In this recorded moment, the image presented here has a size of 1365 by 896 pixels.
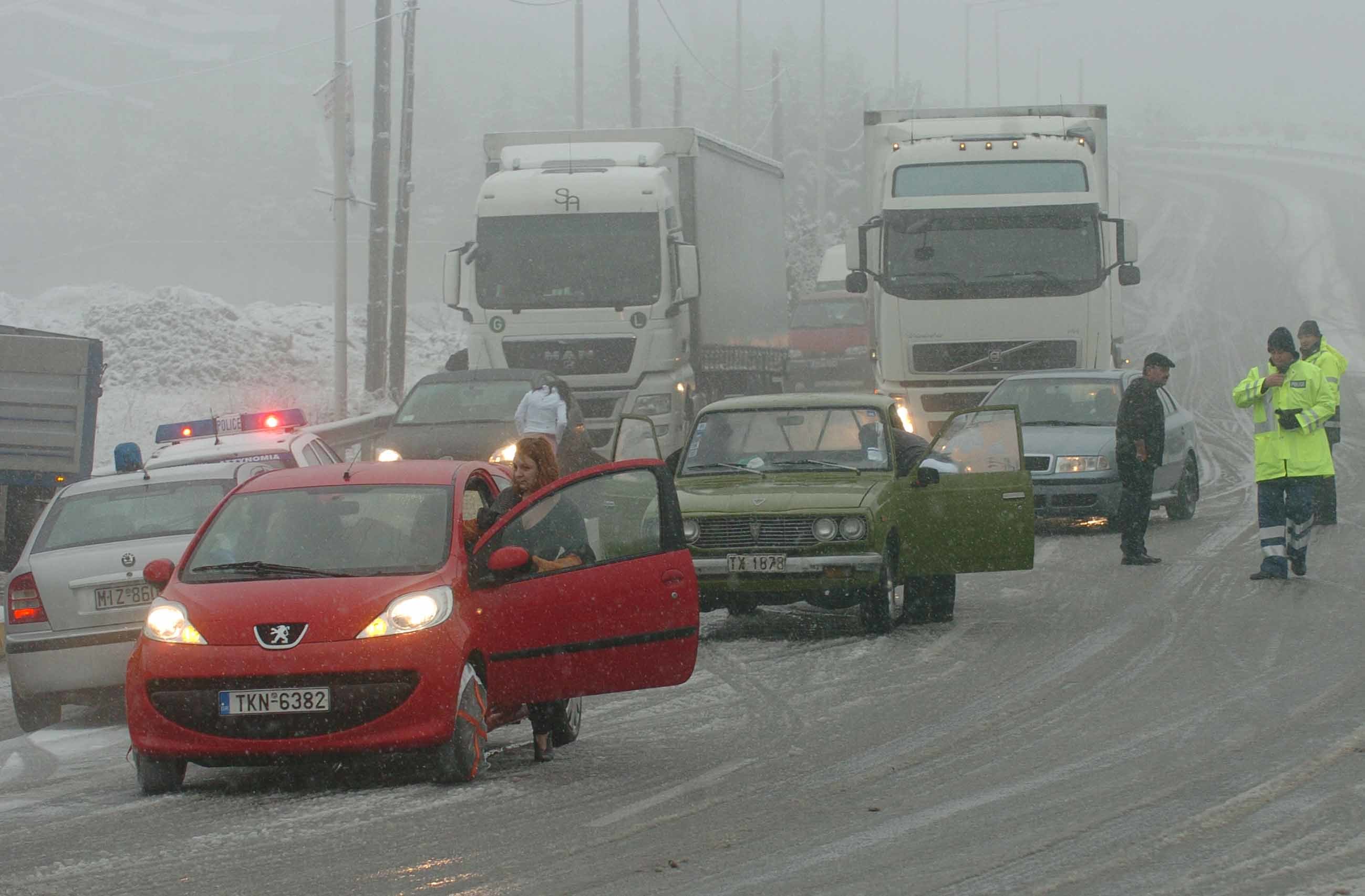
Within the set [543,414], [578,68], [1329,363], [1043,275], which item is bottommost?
[543,414]

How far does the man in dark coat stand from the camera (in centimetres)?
1502

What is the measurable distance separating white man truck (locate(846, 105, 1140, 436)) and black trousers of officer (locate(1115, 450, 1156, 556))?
5925mm

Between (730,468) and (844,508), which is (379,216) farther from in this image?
(844,508)

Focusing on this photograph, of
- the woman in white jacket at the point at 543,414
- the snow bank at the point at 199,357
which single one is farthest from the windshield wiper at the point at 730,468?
the snow bank at the point at 199,357

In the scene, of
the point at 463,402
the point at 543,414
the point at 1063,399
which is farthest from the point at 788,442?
the point at 463,402

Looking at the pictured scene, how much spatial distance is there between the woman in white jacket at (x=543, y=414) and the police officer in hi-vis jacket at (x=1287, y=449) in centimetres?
693

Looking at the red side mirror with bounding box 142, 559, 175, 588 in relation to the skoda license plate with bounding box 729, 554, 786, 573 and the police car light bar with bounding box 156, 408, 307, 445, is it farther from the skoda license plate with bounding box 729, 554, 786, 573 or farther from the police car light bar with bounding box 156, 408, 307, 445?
the police car light bar with bounding box 156, 408, 307, 445

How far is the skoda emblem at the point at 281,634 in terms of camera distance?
7449 millimetres

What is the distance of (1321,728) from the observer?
26.8ft

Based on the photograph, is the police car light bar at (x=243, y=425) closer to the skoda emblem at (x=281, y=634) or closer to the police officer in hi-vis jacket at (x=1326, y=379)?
the skoda emblem at (x=281, y=634)

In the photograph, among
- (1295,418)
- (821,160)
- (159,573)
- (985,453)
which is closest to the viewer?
(159,573)

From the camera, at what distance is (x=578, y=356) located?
2253cm

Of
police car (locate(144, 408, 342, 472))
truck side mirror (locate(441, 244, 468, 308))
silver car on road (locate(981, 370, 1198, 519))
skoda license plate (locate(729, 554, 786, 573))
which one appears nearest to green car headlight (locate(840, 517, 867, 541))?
skoda license plate (locate(729, 554, 786, 573))

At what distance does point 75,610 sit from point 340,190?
1899 centimetres
